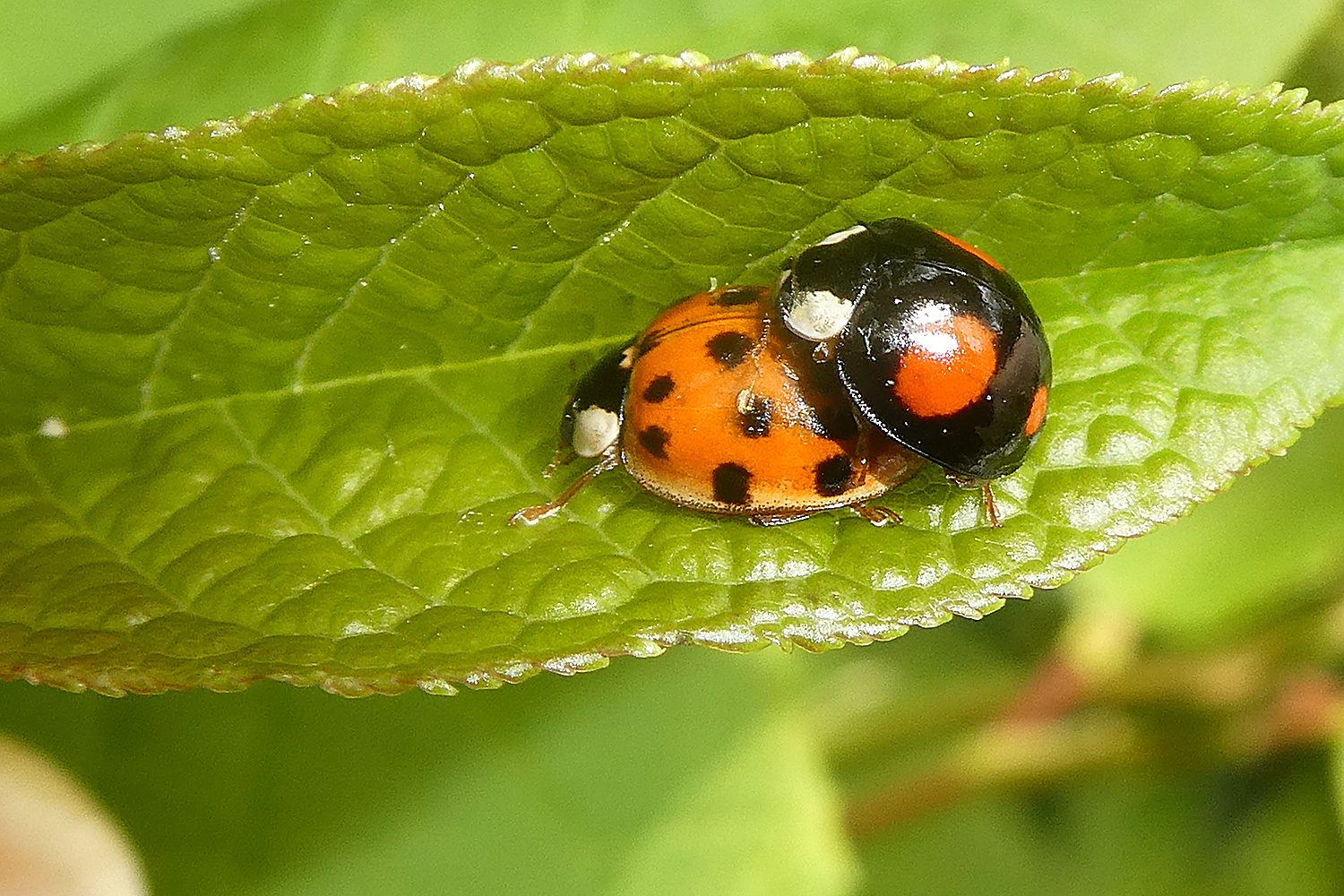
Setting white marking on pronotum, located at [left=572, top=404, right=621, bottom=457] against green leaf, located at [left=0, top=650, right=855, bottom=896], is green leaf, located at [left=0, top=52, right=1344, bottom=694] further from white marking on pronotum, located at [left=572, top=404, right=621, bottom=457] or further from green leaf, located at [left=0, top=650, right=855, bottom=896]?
green leaf, located at [left=0, top=650, right=855, bottom=896]

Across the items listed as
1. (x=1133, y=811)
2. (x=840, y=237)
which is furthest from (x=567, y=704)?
(x=1133, y=811)

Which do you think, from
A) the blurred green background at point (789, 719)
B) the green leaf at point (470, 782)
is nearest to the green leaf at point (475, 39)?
the blurred green background at point (789, 719)

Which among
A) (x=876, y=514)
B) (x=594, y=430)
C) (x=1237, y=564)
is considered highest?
(x=1237, y=564)

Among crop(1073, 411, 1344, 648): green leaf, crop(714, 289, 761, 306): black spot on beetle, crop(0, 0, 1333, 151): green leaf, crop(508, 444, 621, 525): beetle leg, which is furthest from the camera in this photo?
crop(1073, 411, 1344, 648): green leaf

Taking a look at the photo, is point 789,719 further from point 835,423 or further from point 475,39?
point 475,39

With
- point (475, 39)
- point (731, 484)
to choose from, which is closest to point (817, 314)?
point (731, 484)

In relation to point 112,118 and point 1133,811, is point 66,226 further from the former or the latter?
point 1133,811

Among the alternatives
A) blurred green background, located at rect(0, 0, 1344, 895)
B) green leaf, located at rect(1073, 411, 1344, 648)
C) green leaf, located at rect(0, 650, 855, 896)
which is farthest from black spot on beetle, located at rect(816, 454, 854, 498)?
green leaf, located at rect(1073, 411, 1344, 648)
